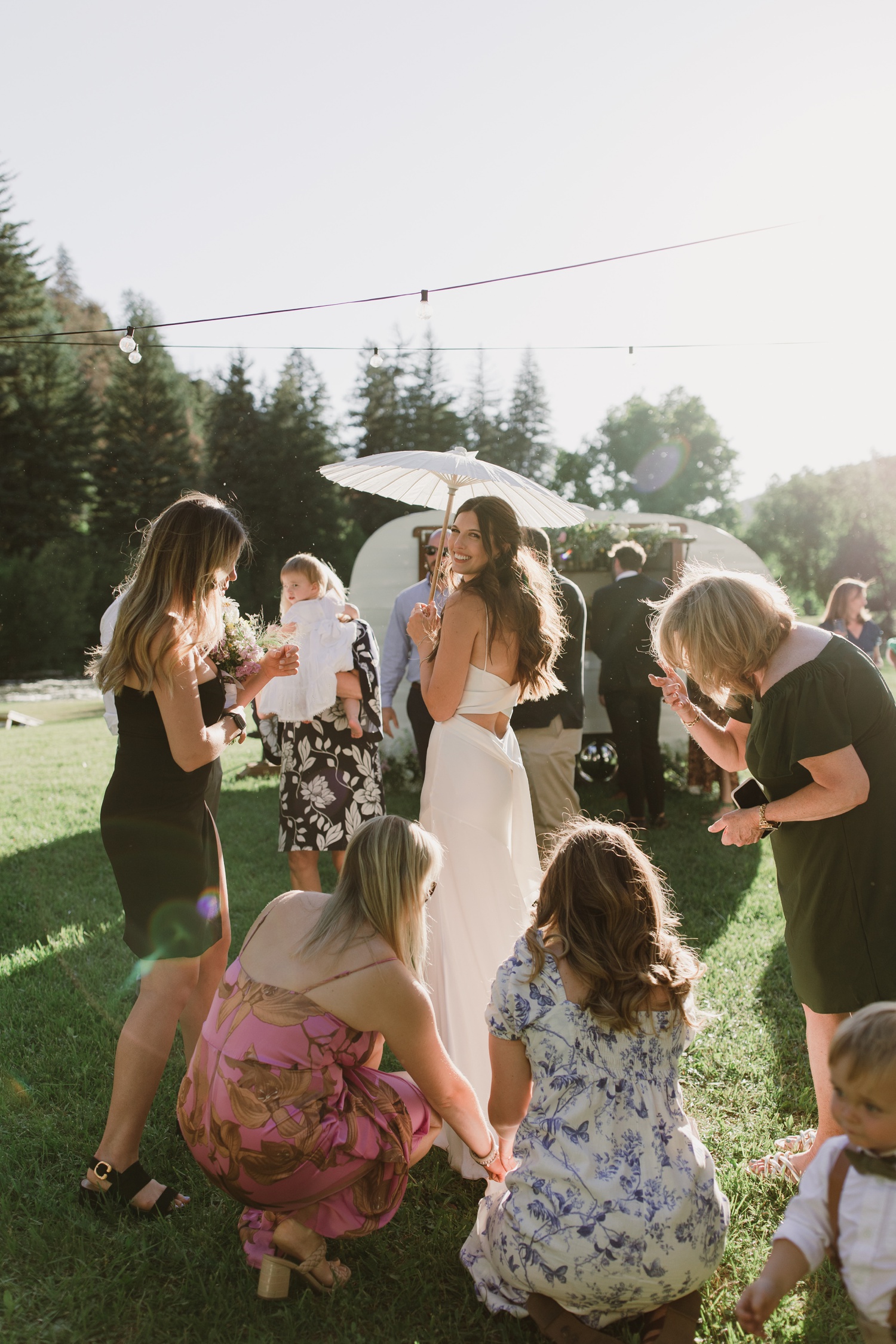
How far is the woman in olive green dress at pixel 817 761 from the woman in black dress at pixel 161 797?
1.40m

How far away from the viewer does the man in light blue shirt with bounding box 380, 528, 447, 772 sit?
6.60 meters

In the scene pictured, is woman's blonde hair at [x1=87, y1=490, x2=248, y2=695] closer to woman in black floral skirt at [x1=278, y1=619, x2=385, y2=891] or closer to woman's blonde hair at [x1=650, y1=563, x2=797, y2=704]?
woman's blonde hair at [x1=650, y1=563, x2=797, y2=704]

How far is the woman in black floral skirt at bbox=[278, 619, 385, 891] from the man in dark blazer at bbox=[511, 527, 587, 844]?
0.88 m

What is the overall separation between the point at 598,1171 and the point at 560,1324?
1.20ft

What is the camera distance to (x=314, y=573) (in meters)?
5.05

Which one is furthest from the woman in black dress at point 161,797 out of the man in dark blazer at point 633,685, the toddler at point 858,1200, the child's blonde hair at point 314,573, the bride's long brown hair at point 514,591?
the man in dark blazer at point 633,685


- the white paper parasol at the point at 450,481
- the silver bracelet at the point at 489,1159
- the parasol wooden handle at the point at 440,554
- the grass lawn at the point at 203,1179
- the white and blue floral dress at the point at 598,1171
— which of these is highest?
the white paper parasol at the point at 450,481

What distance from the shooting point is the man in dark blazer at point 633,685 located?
7.47m

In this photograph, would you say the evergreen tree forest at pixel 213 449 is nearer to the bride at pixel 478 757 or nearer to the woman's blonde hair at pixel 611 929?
the bride at pixel 478 757

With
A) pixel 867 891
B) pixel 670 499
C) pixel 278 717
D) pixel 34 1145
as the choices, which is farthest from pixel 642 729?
pixel 670 499

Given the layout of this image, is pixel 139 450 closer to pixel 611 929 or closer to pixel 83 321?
pixel 83 321

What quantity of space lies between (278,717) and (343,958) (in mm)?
2763

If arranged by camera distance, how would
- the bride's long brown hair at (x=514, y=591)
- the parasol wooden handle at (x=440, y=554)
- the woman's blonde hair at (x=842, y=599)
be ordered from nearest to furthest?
the bride's long brown hair at (x=514, y=591)
the parasol wooden handle at (x=440, y=554)
the woman's blonde hair at (x=842, y=599)

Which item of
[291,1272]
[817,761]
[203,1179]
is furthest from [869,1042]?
[203,1179]
